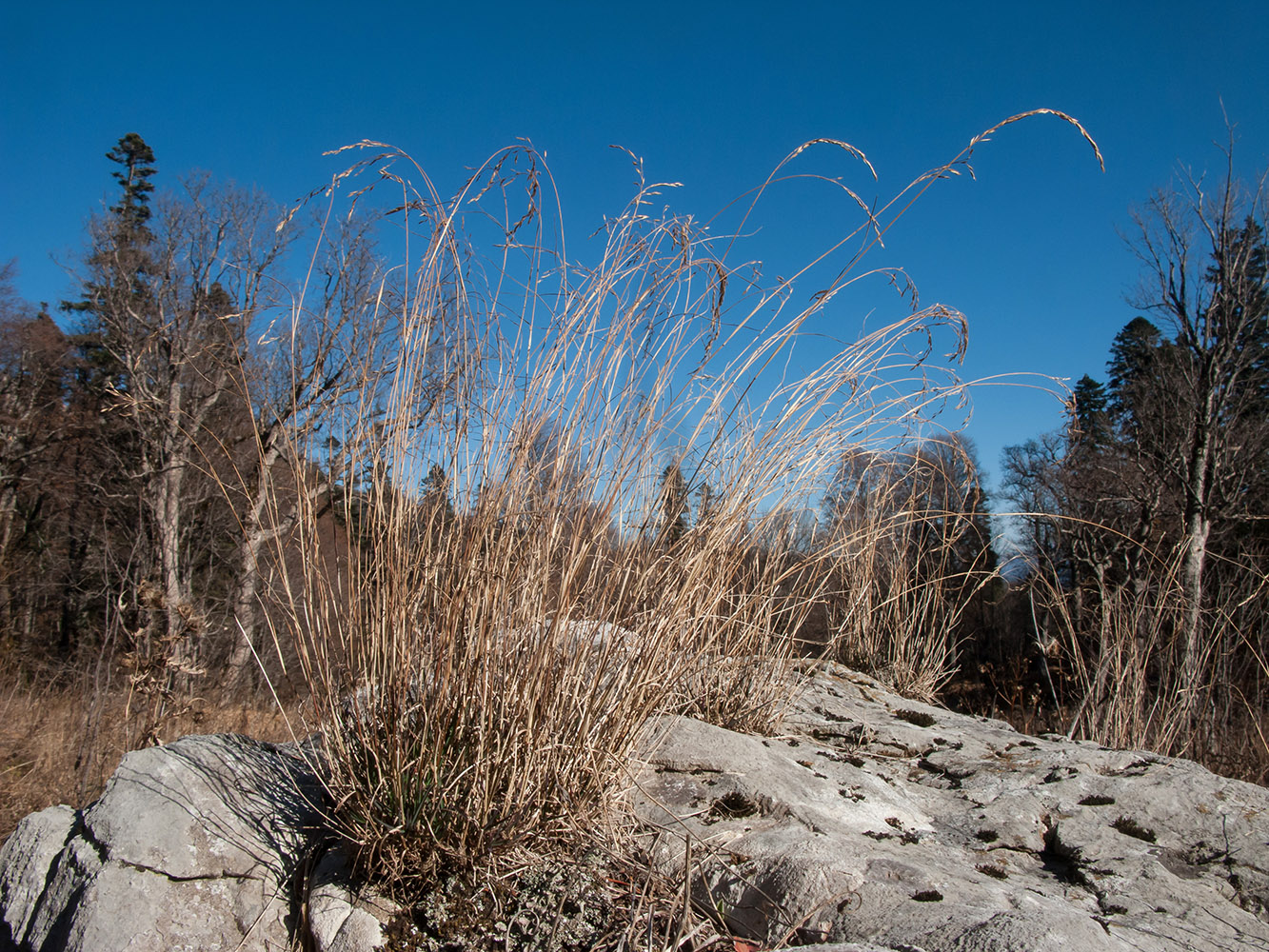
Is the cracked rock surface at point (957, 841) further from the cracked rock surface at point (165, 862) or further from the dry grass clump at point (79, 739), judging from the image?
the dry grass clump at point (79, 739)

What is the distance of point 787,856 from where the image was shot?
162 cm

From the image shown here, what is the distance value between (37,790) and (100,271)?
50.4ft

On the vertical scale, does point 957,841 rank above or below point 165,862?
above

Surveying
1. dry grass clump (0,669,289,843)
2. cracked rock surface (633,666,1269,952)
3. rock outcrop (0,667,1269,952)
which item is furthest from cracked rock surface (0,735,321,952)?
cracked rock surface (633,666,1269,952)

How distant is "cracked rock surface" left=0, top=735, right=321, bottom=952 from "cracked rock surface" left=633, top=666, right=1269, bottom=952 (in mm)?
903

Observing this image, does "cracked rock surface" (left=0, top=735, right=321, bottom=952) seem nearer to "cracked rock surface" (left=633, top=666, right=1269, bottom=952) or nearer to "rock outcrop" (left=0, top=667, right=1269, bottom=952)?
"rock outcrop" (left=0, top=667, right=1269, bottom=952)

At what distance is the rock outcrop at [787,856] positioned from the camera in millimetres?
1468

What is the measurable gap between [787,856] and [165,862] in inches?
54.5

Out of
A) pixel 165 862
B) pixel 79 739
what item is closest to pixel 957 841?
pixel 165 862

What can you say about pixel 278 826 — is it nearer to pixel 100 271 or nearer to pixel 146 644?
pixel 146 644

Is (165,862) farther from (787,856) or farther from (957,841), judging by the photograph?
(957,841)

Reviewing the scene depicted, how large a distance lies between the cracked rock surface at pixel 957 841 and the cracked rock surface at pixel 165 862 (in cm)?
90

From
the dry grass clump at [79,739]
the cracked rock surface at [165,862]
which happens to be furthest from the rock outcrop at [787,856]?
the dry grass clump at [79,739]

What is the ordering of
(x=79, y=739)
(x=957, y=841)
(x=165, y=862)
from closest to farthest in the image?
(x=165, y=862) → (x=957, y=841) → (x=79, y=739)
